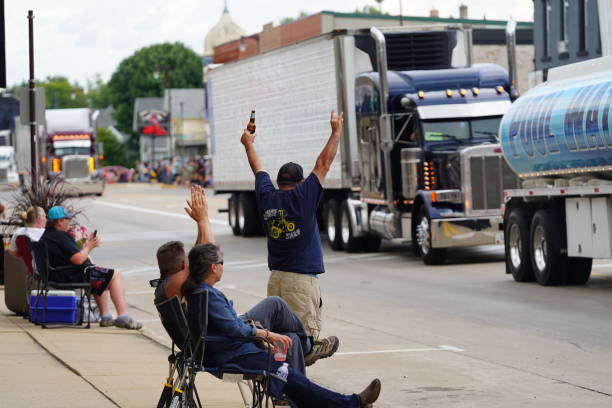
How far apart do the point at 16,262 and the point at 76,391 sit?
6.13 metres

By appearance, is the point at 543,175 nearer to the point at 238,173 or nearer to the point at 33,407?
the point at 33,407

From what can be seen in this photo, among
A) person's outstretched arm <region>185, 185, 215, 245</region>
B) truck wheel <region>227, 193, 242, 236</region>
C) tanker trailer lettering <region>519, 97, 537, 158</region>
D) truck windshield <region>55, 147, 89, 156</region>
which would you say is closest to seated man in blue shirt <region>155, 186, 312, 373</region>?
person's outstretched arm <region>185, 185, 215, 245</region>

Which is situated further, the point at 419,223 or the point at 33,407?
the point at 419,223

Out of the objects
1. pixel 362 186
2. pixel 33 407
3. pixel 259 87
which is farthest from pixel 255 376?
pixel 259 87

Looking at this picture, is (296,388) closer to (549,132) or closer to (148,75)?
(549,132)

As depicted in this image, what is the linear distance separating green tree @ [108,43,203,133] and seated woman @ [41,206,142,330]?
428 ft

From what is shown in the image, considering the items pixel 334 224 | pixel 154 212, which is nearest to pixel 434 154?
pixel 334 224

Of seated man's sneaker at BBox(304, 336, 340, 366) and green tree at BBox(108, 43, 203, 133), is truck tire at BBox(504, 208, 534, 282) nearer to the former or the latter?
seated man's sneaker at BBox(304, 336, 340, 366)

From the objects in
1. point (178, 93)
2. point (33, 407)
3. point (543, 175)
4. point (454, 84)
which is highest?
point (178, 93)

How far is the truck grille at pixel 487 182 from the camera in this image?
2289cm

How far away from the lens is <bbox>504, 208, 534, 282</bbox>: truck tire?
64.3 ft

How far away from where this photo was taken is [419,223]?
76.8 ft

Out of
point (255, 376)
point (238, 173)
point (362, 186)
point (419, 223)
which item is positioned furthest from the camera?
point (238, 173)

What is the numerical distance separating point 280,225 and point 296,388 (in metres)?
1.42
